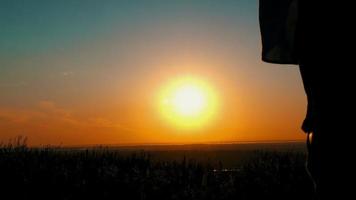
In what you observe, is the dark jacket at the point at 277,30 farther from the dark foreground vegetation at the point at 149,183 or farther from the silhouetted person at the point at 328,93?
the dark foreground vegetation at the point at 149,183

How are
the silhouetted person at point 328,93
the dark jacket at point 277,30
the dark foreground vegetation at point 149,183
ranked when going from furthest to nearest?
the dark foreground vegetation at point 149,183
the dark jacket at point 277,30
the silhouetted person at point 328,93

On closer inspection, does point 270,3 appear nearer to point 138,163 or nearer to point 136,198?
point 136,198

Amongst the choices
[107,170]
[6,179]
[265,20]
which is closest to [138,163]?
[107,170]

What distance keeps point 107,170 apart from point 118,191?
182cm

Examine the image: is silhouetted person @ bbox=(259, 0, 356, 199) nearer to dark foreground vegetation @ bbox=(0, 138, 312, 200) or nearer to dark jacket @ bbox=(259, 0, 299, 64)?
dark jacket @ bbox=(259, 0, 299, 64)

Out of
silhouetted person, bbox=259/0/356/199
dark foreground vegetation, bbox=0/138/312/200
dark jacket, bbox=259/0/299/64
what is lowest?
dark foreground vegetation, bbox=0/138/312/200

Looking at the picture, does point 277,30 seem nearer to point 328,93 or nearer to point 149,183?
point 328,93

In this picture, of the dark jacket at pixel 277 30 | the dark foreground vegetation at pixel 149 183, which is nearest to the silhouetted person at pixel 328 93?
the dark jacket at pixel 277 30

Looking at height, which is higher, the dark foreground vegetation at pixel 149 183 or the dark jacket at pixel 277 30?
the dark jacket at pixel 277 30

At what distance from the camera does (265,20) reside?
2969 millimetres

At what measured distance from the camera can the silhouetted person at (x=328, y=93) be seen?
2055 mm

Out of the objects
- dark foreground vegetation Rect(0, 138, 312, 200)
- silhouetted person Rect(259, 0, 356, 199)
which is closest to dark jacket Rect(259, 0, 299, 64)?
silhouetted person Rect(259, 0, 356, 199)

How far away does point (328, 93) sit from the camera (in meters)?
2.11

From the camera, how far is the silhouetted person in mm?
2055
